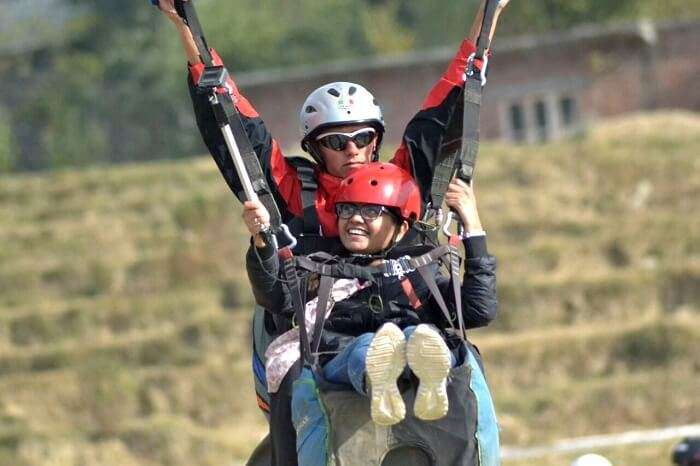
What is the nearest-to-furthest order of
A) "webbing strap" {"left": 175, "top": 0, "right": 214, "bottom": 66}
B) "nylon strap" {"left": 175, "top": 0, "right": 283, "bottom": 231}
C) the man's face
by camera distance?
"nylon strap" {"left": 175, "top": 0, "right": 283, "bottom": 231} < "webbing strap" {"left": 175, "top": 0, "right": 214, "bottom": 66} < the man's face

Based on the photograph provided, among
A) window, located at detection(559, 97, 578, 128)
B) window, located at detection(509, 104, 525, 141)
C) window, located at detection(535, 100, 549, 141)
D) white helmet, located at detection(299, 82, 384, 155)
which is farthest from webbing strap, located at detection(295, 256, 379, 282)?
window, located at detection(559, 97, 578, 128)

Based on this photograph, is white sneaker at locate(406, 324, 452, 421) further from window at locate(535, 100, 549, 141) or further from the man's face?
window at locate(535, 100, 549, 141)

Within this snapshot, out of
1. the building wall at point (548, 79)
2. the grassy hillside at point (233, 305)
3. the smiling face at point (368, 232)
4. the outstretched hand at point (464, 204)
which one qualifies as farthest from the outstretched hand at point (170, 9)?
the building wall at point (548, 79)

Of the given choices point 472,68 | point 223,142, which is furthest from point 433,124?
point 223,142

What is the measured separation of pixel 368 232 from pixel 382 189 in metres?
0.17

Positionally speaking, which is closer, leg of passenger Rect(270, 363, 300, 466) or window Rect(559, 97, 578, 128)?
leg of passenger Rect(270, 363, 300, 466)

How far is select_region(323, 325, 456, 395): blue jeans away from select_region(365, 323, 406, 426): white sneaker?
80mm

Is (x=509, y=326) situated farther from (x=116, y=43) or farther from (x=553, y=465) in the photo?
(x=116, y=43)

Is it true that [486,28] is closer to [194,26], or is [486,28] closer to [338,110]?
[338,110]

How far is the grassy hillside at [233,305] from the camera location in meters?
15.0

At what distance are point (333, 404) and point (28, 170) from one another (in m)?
31.4

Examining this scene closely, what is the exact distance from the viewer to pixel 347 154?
6266 mm

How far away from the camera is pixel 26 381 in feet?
58.7

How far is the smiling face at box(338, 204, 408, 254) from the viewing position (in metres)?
5.53
